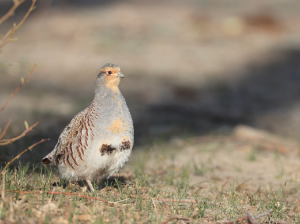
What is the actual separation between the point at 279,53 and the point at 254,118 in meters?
5.59

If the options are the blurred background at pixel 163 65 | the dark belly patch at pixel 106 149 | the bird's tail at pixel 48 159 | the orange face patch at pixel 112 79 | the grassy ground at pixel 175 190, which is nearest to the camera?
the grassy ground at pixel 175 190

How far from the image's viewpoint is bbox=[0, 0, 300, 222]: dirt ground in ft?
19.6

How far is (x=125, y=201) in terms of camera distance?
329cm

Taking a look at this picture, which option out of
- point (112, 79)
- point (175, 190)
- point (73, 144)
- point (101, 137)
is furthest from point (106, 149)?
point (175, 190)

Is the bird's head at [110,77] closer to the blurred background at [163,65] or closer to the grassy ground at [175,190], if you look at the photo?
the grassy ground at [175,190]

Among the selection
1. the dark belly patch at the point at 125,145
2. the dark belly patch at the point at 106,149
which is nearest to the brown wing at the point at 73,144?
the dark belly patch at the point at 106,149

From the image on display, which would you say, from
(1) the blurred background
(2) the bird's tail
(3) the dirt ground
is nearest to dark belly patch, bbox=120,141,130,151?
(2) the bird's tail

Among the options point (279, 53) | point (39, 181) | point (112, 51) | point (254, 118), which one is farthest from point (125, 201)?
point (279, 53)

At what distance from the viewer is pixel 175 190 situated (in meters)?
4.21

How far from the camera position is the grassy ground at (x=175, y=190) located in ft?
9.36

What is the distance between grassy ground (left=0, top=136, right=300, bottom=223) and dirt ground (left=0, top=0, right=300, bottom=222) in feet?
0.17

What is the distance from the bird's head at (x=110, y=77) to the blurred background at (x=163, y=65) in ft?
6.80

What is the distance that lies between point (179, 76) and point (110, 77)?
8.12 metres

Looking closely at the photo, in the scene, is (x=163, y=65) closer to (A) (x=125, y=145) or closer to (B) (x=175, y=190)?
(B) (x=175, y=190)
